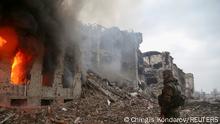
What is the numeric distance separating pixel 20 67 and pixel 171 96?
44.6ft

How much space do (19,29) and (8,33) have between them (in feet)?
2.84

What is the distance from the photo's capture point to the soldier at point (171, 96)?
9125 millimetres

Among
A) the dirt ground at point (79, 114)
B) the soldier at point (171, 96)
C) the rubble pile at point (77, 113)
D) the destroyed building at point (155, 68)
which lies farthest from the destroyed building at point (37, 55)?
the destroyed building at point (155, 68)

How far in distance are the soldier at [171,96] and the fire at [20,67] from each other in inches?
503

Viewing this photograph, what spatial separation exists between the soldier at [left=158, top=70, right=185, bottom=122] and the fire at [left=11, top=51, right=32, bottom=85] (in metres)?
12.8

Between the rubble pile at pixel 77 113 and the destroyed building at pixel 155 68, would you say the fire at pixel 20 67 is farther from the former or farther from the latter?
the destroyed building at pixel 155 68

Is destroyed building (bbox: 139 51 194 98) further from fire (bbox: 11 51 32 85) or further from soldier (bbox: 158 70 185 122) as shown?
soldier (bbox: 158 70 185 122)

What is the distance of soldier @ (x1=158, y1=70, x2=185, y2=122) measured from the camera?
9125 millimetres

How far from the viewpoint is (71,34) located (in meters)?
23.5

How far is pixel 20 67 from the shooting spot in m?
19.3

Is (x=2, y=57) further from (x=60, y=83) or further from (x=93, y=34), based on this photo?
(x=93, y=34)

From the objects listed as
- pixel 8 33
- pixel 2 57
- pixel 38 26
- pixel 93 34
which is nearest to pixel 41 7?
pixel 38 26

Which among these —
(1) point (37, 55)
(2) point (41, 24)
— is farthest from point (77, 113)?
(2) point (41, 24)

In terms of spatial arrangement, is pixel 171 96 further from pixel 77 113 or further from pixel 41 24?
pixel 41 24
